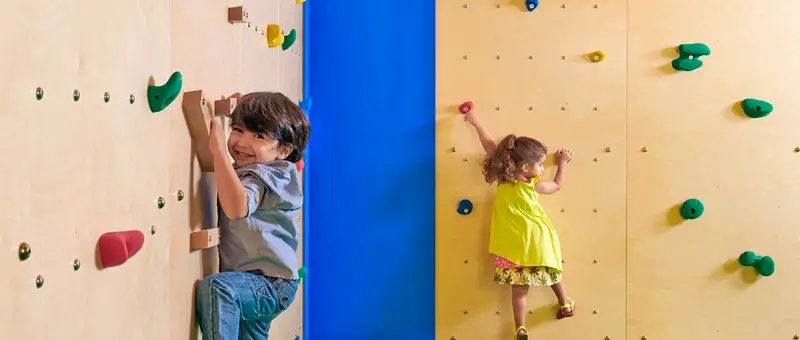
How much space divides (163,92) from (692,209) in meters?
1.92

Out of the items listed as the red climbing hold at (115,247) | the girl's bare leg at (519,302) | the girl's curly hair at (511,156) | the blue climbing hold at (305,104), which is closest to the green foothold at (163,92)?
the red climbing hold at (115,247)

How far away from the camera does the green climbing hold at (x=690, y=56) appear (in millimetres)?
2418

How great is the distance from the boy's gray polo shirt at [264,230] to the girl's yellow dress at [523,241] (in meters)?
1.06

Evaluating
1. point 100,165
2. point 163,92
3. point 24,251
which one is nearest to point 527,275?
point 163,92

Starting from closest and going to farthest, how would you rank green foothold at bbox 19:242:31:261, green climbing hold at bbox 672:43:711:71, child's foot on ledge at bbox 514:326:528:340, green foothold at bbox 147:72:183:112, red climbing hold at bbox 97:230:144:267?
1. green foothold at bbox 19:242:31:261
2. red climbing hold at bbox 97:230:144:267
3. green foothold at bbox 147:72:183:112
4. child's foot on ledge at bbox 514:326:528:340
5. green climbing hold at bbox 672:43:711:71

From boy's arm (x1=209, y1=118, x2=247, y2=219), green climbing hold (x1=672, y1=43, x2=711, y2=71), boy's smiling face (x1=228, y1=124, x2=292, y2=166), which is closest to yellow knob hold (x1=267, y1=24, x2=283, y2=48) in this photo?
boy's smiling face (x1=228, y1=124, x2=292, y2=166)

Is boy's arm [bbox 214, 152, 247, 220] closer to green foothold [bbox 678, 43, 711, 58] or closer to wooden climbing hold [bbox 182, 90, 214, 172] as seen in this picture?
wooden climbing hold [bbox 182, 90, 214, 172]

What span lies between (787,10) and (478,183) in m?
1.27

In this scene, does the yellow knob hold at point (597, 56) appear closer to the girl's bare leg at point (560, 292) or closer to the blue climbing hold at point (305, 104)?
the girl's bare leg at point (560, 292)

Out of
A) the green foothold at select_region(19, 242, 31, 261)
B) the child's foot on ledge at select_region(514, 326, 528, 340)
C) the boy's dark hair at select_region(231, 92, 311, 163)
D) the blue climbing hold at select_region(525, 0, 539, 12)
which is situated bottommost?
the child's foot on ledge at select_region(514, 326, 528, 340)

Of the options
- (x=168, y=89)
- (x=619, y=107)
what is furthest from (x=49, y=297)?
(x=619, y=107)

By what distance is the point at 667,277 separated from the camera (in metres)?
2.48

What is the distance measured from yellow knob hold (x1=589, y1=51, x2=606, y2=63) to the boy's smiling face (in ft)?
4.61

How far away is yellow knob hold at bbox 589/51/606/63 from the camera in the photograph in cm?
245
